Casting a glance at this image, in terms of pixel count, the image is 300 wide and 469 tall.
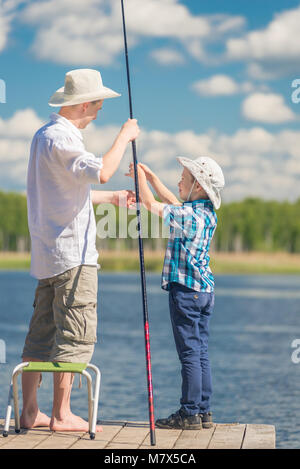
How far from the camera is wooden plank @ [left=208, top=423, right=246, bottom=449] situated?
13.3 ft

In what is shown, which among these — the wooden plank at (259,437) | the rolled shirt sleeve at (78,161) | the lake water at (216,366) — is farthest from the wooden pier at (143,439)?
the lake water at (216,366)

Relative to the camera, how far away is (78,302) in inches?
163

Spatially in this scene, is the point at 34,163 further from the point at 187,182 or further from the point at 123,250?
the point at 123,250

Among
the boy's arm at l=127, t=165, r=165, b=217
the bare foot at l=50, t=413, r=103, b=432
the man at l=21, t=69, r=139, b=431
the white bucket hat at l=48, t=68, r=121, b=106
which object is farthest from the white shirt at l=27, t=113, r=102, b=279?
the bare foot at l=50, t=413, r=103, b=432

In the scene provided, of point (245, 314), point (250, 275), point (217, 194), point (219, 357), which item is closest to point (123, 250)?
point (250, 275)

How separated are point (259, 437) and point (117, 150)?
1.80 metres

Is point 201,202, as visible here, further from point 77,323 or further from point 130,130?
point 77,323

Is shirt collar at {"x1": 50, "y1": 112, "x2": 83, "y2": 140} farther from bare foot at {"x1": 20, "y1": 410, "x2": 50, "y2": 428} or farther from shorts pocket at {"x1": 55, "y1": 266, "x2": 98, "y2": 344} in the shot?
→ bare foot at {"x1": 20, "y1": 410, "x2": 50, "y2": 428}

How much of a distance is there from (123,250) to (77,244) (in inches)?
3378

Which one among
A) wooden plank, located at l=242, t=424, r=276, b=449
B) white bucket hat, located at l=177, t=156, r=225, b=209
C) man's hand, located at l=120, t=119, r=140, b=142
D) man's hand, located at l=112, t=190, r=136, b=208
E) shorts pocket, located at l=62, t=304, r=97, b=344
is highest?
man's hand, located at l=120, t=119, r=140, b=142

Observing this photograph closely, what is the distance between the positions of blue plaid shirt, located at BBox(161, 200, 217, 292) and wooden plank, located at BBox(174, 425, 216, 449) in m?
0.83

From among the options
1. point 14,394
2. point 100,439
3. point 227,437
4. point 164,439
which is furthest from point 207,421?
point 14,394

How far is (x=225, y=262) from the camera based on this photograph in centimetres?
8700

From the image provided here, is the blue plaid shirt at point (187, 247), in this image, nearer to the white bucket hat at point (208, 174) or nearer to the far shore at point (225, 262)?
the white bucket hat at point (208, 174)
